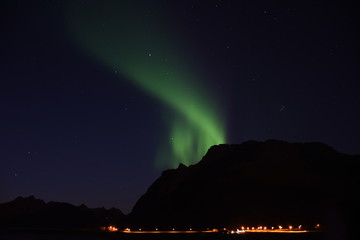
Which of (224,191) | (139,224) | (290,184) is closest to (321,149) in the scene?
(290,184)

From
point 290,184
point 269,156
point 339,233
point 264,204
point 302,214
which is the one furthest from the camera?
point 269,156

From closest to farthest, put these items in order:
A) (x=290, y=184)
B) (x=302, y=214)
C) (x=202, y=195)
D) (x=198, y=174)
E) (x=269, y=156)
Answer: (x=302, y=214) → (x=290, y=184) → (x=202, y=195) → (x=269, y=156) → (x=198, y=174)

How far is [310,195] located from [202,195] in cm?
4507

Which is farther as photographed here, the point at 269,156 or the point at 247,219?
the point at 269,156

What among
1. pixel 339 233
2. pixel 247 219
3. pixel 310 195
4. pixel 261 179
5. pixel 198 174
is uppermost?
pixel 198 174

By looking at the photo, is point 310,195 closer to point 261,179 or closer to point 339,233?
point 261,179

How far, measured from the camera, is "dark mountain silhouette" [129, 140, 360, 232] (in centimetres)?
12250

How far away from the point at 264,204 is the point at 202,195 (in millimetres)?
37391

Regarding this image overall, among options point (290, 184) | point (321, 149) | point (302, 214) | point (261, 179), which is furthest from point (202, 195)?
point (321, 149)

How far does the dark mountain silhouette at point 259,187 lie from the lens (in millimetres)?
122500

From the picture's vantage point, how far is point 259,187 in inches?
5531

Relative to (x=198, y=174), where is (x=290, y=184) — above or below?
below

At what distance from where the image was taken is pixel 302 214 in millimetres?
115938

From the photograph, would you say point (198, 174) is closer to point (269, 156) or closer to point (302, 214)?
point (269, 156)
